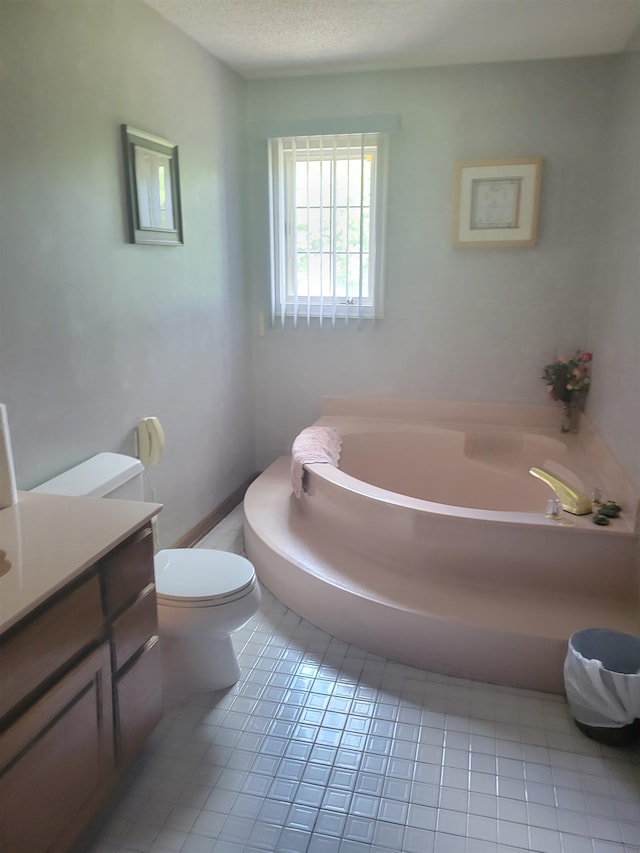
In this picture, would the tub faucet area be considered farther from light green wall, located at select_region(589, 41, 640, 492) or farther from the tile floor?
the tile floor

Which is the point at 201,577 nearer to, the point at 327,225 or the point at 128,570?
the point at 128,570

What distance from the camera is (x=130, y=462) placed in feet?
7.22

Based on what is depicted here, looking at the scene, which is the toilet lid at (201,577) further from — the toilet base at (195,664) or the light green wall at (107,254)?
the light green wall at (107,254)

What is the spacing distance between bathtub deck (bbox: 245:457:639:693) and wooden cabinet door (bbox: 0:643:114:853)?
1012mm

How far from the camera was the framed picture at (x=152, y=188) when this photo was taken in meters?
2.39

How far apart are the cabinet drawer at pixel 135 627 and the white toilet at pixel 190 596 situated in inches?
7.4

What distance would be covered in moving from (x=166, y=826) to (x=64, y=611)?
697 millimetres

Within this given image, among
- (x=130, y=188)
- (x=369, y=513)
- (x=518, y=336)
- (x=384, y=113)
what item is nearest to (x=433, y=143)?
(x=384, y=113)

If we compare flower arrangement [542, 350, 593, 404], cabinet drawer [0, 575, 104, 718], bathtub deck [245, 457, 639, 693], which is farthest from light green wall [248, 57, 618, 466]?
cabinet drawer [0, 575, 104, 718]

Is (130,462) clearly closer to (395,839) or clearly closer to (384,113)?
(395,839)

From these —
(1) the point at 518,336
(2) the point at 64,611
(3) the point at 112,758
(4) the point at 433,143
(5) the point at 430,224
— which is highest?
(4) the point at 433,143

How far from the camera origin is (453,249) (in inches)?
137

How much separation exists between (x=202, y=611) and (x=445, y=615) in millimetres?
833

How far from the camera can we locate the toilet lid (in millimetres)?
1927
